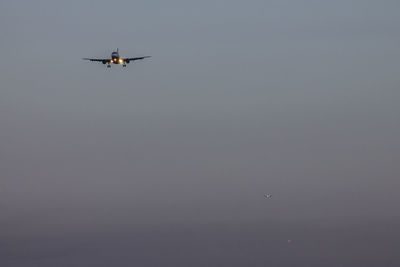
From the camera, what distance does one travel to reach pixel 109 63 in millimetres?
130000

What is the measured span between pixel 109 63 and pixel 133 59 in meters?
8.98

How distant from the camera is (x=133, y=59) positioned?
128500mm
